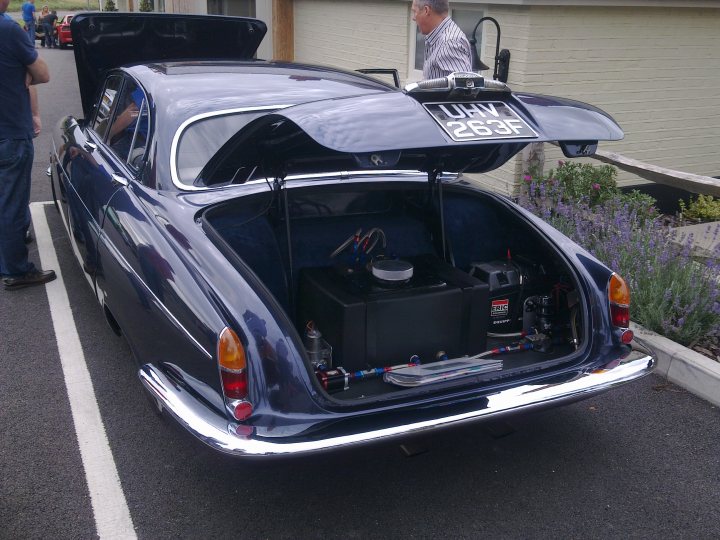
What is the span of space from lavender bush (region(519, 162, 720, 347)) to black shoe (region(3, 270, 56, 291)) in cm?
357

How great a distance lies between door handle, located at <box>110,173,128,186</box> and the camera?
3.81 m

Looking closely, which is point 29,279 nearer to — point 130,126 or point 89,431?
point 130,126

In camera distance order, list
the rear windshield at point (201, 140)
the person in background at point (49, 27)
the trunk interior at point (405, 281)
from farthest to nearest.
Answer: the person in background at point (49, 27) → the rear windshield at point (201, 140) → the trunk interior at point (405, 281)

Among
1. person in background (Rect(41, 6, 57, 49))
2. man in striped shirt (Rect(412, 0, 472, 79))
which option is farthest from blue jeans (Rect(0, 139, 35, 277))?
person in background (Rect(41, 6, 57, 49))

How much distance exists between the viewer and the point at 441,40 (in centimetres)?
533

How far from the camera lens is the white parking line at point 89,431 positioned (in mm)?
2943

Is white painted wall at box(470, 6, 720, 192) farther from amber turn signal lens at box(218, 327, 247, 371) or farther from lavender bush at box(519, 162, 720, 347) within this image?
amber turn signal lens at box(218, 327, 247, 371)

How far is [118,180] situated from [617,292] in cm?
253

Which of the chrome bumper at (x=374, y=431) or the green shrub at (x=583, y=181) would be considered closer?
the chrome bumper at (x=374, y=431)

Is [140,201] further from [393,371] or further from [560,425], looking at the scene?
[560,425]

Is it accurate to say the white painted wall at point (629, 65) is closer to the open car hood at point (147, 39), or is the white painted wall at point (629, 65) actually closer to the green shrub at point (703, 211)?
the green shrub at point (703, 211)

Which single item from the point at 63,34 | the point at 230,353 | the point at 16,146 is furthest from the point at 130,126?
the point at 63,34

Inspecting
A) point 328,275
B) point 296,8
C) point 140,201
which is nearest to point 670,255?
point 328,275

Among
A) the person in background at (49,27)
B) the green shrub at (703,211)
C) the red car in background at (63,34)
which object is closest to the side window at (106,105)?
the green shrub at (703,211)
